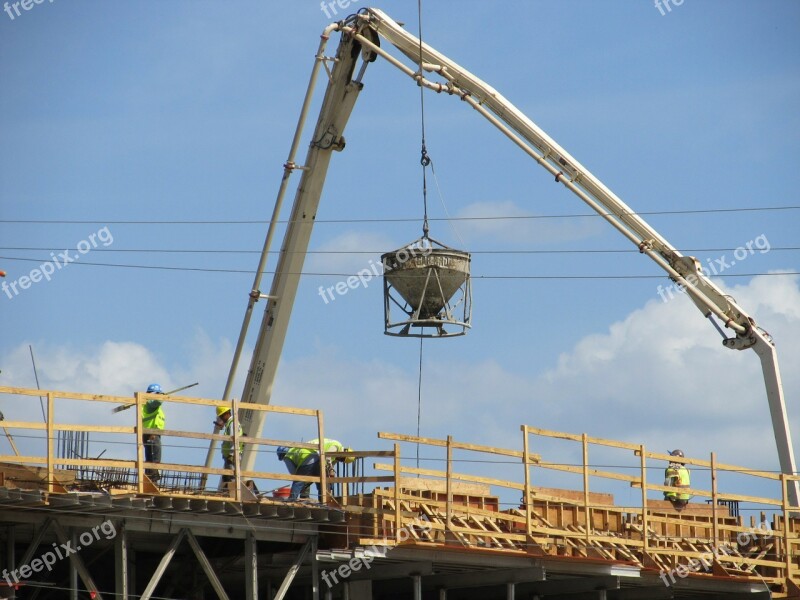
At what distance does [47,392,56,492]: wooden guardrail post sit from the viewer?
2172cm

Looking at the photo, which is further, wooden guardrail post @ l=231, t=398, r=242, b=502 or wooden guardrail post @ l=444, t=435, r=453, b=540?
wooden guardrail post @ l=444, t=435, r=453, b=540

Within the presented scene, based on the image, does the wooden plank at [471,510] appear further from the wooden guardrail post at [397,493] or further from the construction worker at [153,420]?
the construction worker at [153,420]

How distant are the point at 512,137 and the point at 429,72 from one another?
92.3 inches

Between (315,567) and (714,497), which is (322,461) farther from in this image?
(714,497)

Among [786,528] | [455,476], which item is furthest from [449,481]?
[786,528]

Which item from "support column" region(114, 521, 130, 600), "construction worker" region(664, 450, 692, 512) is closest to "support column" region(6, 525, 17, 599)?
"support column" region(114, 521, 130, 600)

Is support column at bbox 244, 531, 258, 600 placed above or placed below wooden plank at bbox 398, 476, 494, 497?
below

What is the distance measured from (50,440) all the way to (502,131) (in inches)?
555

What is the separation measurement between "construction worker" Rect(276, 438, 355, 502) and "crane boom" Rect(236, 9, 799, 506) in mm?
2303

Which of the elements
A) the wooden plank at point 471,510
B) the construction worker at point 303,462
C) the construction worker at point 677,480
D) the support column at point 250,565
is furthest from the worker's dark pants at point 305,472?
the construction worker at point 677,480

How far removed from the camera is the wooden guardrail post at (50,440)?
21.7 meters

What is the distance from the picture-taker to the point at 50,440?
22.0 m

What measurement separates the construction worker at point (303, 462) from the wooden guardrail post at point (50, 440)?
4.67m

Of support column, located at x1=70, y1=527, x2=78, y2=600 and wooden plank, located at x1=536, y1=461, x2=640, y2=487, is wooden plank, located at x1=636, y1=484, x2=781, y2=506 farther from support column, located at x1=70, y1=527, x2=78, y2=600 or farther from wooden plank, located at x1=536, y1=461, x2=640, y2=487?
support column, located at x1=70, y1=527, x2=78, y2=600
